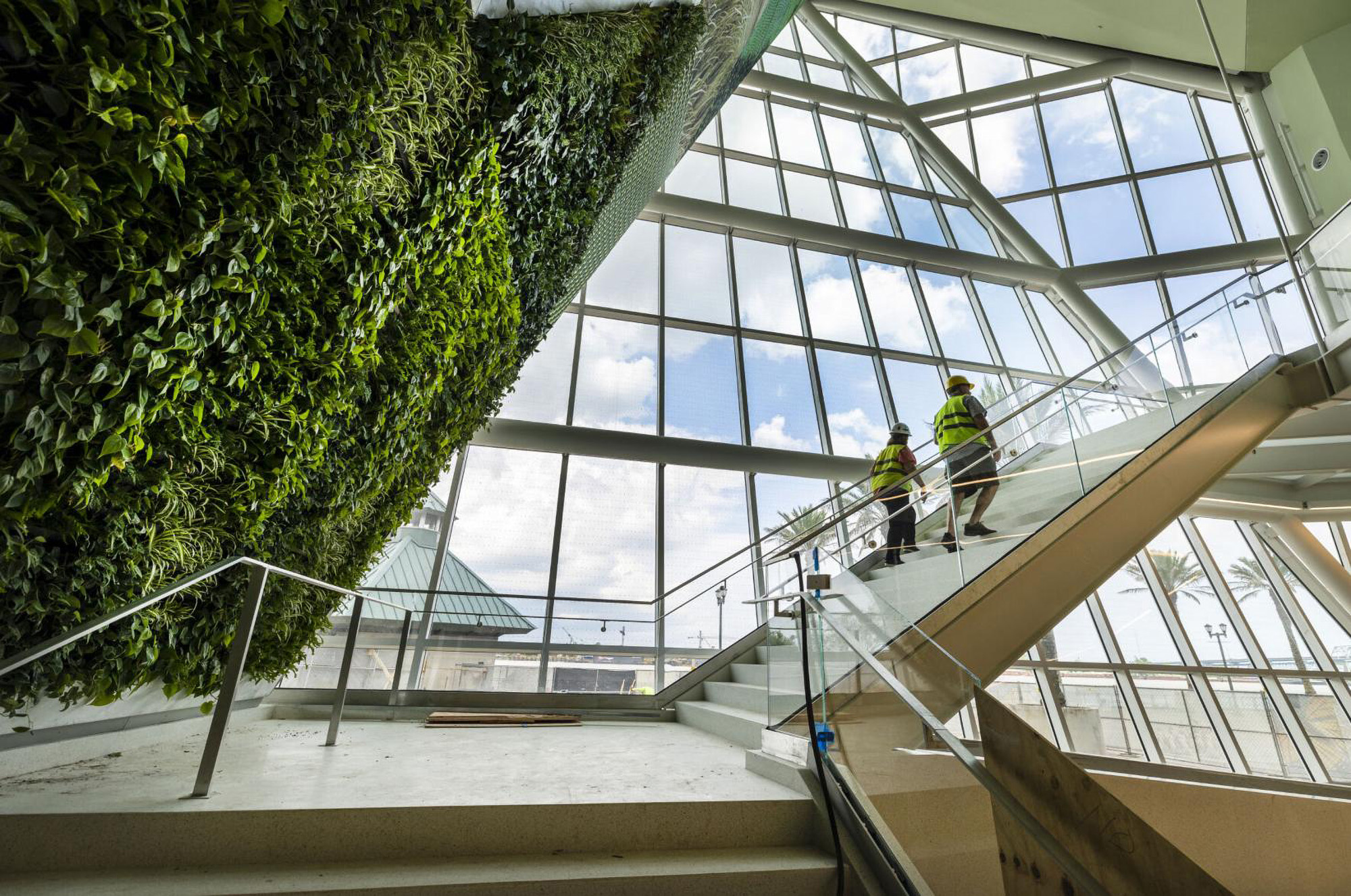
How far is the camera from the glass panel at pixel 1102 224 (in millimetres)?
13023

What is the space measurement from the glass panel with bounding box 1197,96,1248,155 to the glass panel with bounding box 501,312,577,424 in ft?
47.7

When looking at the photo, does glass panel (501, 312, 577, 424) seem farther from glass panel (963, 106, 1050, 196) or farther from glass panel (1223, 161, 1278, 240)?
glass panel (1223, 161, 1278, 240)

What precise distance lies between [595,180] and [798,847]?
14.0ft

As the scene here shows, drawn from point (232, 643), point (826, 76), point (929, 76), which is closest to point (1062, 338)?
point (929, 76)

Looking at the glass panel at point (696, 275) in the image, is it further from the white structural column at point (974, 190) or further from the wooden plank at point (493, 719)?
the wooden plank at point (493, 719)

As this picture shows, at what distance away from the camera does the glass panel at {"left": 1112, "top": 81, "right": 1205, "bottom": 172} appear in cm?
1363

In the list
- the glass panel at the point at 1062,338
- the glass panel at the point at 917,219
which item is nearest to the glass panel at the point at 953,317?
the glass panel at the point at 917,219

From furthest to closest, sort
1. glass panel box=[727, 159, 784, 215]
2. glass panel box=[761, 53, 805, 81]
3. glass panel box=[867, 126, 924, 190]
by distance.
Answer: glass panel box=[761, 53, 805, 81] → glass panel box=[867, 126, 924, 190] → glass panel box=[727, 159, 784, 215]

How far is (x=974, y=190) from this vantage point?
36.8 ft

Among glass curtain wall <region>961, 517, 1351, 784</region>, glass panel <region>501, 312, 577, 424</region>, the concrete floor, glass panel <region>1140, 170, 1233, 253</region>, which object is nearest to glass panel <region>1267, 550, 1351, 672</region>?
glass curtain wall <region>961, 517, 1351, 784</region>

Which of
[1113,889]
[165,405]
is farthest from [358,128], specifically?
[1113,889]

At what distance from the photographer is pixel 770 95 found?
45.3 ft

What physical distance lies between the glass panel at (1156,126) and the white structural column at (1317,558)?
7.91 meters

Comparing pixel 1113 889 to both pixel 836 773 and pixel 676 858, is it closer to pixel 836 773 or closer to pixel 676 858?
pixel 836 773
